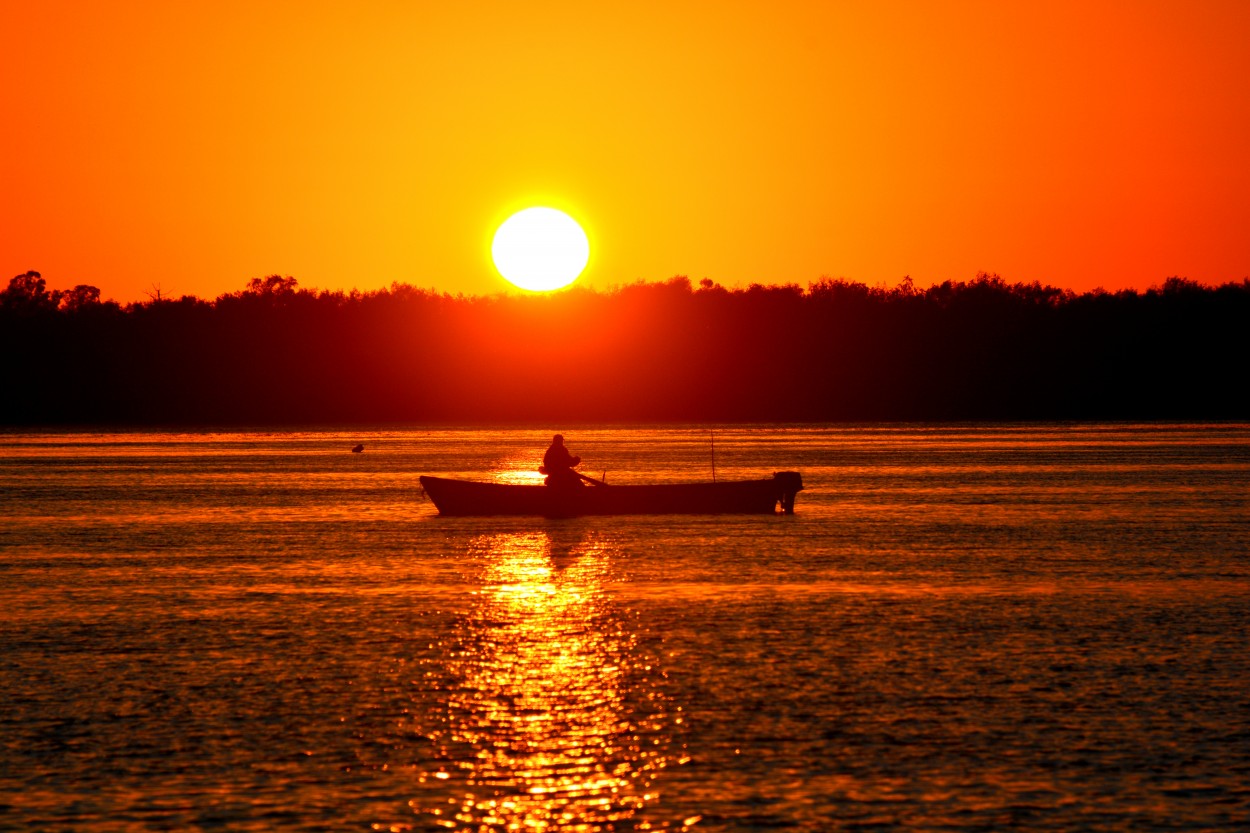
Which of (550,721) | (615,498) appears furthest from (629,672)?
(615,498)

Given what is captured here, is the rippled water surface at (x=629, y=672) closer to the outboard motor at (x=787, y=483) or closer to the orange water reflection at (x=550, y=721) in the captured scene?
the orange water reflection at (x=550, y=721)

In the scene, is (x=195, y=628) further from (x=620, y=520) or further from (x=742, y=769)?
(x=620, y=520)

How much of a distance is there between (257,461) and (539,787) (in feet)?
200

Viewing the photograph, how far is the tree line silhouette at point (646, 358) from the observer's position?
141m

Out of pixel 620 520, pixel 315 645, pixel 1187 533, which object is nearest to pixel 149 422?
pixel 620 520

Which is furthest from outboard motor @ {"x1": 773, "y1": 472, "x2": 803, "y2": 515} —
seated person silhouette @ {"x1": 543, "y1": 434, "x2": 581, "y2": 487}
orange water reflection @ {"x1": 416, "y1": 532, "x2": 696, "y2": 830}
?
orange water reflection @ {"x1": 416, "y1": 532, "x2": 696, "y2": 830}

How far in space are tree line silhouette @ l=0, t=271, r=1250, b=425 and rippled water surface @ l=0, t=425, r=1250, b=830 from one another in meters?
103

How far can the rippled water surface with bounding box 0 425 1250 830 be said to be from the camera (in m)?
13.2

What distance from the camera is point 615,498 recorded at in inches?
1615

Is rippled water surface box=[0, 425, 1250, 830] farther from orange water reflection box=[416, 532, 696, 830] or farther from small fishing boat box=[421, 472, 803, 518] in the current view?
small fishing boat box=[421, 472, 803, 518]

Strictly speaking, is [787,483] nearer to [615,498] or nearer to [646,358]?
[615,498]

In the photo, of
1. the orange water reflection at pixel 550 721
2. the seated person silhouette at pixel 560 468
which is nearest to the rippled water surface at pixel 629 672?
the orange water reflection at pixel 550 721

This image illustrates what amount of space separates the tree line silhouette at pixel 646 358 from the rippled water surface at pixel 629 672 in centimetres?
10253

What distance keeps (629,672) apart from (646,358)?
13214cm
